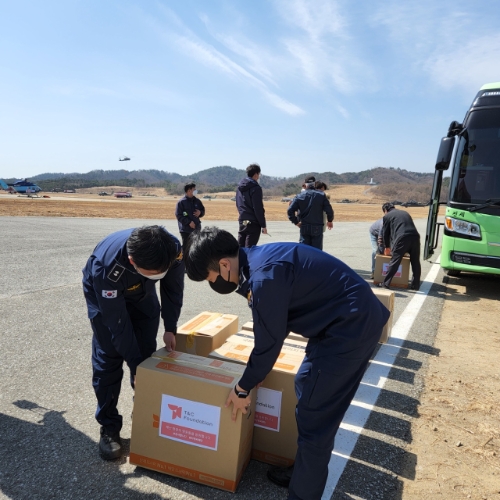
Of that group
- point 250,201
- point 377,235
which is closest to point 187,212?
point 250,201

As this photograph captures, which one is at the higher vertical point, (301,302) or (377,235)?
(301,302)

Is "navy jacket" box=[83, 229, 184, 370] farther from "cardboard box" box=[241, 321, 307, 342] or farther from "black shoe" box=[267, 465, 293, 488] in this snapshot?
"cardboard box" box=[241, 321, 307, 342]

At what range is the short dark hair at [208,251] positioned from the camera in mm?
1996

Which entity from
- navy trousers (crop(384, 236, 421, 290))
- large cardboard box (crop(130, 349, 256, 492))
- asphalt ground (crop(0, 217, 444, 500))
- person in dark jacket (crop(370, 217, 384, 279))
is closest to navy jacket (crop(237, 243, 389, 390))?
large cardboard box (crop(130, 349, 256, 492))

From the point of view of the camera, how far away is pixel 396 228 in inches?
303

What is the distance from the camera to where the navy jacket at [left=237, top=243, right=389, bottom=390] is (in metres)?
1.91

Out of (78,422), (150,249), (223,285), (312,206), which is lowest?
(78,422)

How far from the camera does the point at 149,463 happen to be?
8.45 ft

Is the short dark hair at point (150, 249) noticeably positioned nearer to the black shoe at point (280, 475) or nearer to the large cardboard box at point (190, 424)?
A: the large cardboard box at point (190, 424)

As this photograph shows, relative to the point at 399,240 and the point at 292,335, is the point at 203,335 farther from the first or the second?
the point at 399,240

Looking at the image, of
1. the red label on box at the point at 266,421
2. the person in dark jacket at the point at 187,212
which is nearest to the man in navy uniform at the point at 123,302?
the red label on box at the point at 266,421

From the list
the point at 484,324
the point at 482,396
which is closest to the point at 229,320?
the point at 482,396

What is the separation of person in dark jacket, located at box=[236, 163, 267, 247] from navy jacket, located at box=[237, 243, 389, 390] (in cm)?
545

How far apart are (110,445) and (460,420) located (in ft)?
8.70
